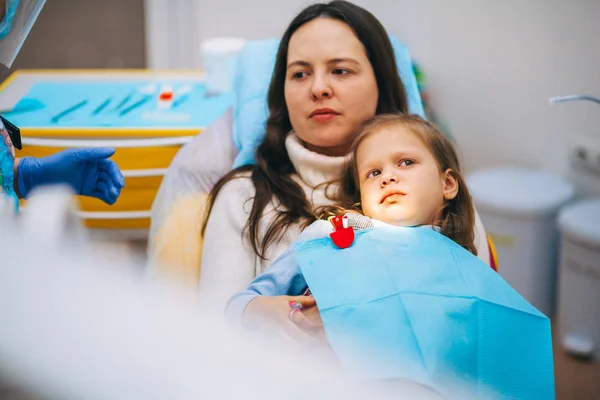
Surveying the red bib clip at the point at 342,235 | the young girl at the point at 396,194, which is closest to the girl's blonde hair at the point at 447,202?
the young girl at the point at 396,194

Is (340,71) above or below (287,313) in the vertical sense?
above

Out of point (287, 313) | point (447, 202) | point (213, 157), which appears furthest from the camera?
point (213, 157)

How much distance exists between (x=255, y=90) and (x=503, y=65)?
1.02 m

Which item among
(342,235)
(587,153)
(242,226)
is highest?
(342,235)

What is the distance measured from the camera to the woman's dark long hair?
48.0 inches

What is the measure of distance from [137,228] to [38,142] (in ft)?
0.91

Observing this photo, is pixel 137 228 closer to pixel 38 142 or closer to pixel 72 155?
pixel 38 142

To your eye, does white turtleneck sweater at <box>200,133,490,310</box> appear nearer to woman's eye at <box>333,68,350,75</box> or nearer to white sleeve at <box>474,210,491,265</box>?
white sleeve at <box>474,210,491,265</box>

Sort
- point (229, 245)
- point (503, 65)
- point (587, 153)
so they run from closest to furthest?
point (229, 245) < point (587, 153) < point (503, 65)

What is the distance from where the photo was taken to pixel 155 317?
1.60ft

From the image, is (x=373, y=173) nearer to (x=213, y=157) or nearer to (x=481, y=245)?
(x=481, y=245)

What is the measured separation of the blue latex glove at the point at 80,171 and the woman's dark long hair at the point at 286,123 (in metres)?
0.27

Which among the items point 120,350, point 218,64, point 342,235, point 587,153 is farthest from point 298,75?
point 587,153

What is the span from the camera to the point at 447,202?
109 cm
